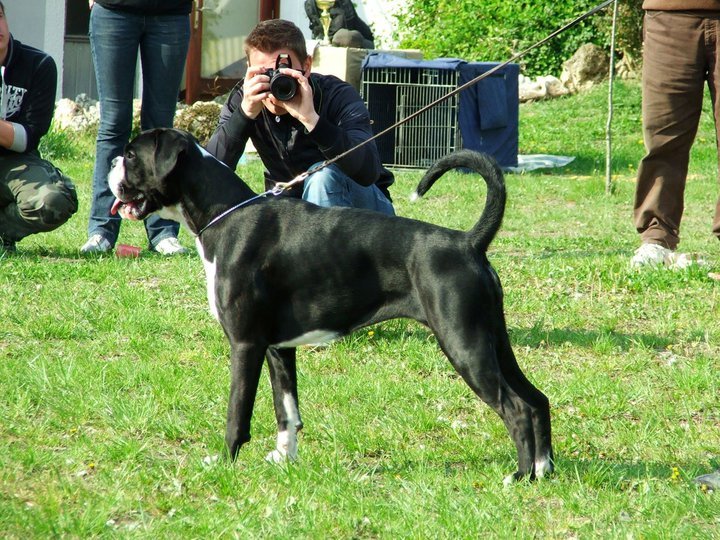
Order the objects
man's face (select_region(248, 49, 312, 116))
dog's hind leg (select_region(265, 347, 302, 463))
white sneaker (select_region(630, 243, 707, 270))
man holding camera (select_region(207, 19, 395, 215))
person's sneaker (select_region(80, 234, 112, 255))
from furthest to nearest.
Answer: person's sneaker (select_region(80, 234, 112, 255)) → white sneaker (select_region(630, 243, 707, 270)) → man's face (select_region(248, 49, 312, 116)) → man holding camera (select_region(207, 19, 395, 215)) → dog's hind leg (select_region(265, 347, 302, 463))

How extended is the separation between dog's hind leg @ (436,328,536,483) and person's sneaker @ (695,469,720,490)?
24.0 inches

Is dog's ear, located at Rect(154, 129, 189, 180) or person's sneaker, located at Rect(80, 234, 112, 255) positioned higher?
dog's ear, located at Rect(154, 129, 189, 180)

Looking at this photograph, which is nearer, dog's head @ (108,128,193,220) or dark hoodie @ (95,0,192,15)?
dog's head @ (108,128,193,220)

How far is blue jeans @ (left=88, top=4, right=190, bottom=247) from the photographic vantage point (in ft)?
22.3

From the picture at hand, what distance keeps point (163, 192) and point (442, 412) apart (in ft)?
5.01

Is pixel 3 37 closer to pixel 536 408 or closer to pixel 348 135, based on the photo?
pixel 348 135

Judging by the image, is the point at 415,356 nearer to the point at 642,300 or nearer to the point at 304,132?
the point at 304,132

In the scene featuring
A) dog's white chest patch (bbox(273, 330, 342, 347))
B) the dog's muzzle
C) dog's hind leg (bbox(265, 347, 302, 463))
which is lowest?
dog's hind leg (bbox(265, 347, 302, 463))

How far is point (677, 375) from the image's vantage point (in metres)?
4.68

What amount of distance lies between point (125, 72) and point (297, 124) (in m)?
2.23

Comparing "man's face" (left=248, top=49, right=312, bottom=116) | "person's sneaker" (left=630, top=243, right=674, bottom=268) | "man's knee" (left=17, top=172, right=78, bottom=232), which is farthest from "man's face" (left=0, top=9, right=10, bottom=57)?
"person's sneaker" (left=630, top=243, right=674, bottom=268)

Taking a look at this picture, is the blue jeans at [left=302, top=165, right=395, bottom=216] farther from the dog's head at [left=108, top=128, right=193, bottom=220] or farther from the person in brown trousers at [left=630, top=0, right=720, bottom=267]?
the person in brown trousers at [left=630, top=0, right=720, bottom=267]

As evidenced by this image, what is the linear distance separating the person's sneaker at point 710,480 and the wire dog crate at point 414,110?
8.81 meters

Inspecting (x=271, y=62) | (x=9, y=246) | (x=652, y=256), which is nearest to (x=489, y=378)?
(x=271, y=62)
